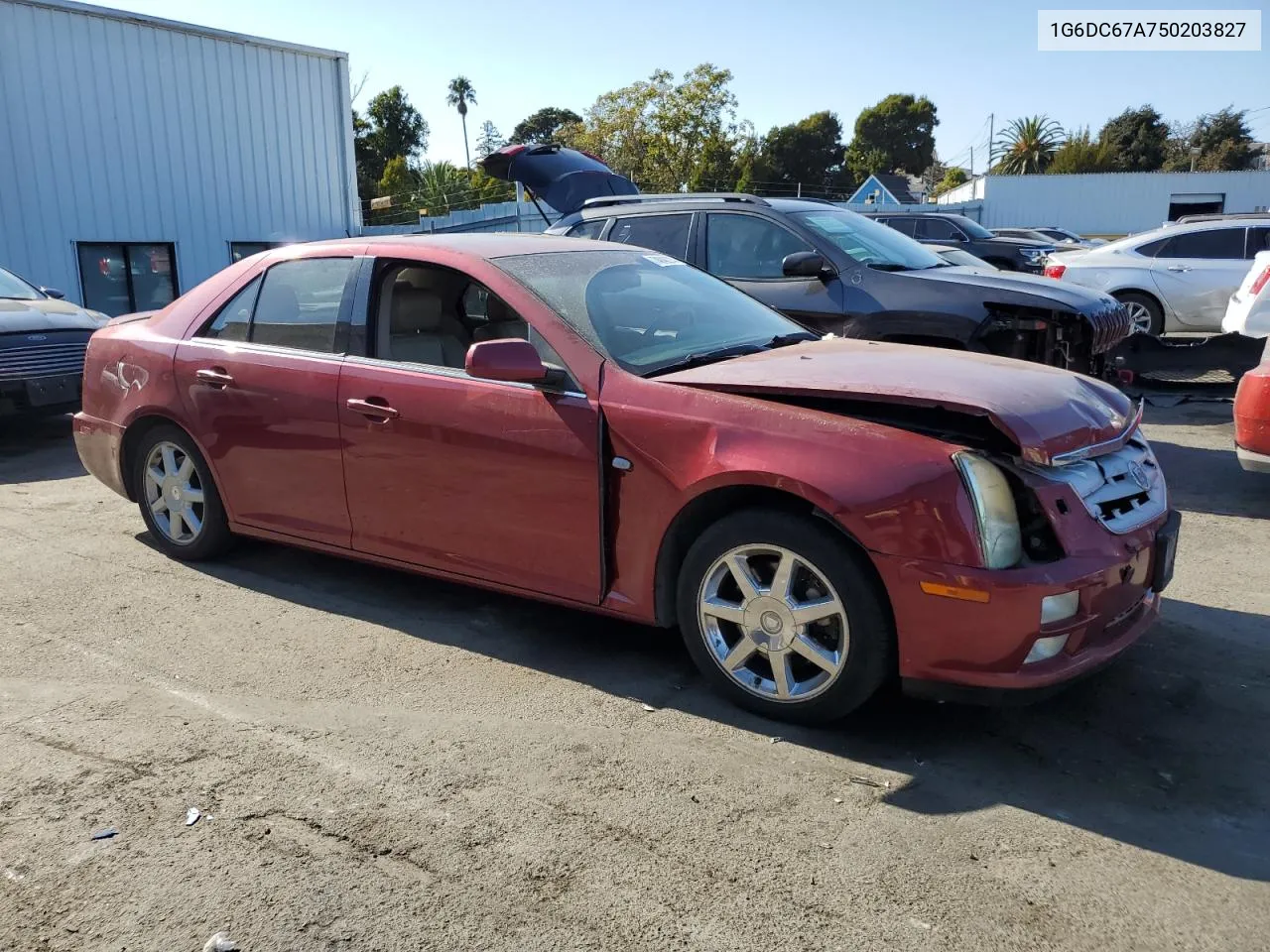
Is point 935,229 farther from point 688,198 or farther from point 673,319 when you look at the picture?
point 673,319

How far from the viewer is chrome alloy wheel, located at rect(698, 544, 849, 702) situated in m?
3.36

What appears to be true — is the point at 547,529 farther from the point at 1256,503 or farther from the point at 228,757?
the point at 1256,503

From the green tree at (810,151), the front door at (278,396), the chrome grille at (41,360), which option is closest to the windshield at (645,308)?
the front door at (278,396)

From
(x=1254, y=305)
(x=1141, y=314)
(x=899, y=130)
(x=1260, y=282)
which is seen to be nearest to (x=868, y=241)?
(x=1254, y=305)

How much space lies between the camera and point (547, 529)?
12.8ft

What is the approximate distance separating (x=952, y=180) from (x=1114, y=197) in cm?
2447

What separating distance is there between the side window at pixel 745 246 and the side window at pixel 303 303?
3.32m

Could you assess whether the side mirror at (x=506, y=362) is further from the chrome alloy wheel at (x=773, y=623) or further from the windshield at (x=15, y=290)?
the windshield at (x=15, y=290)

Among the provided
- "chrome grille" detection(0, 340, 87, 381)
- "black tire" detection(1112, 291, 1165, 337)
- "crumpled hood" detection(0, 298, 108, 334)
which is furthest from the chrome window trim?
"black tire" detection(1112, 291, 1165, 337)

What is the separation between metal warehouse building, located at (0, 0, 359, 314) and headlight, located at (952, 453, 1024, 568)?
1660 cm

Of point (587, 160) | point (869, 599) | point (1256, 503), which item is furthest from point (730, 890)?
point (587, 160)

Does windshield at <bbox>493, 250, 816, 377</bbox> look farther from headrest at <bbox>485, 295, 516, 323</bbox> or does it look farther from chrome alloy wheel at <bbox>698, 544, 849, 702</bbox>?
chrome alloy wheel at <bbox>698, 544, 849, 702</bbox>

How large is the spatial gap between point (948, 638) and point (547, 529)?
151cm

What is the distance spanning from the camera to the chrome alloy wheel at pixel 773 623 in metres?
3.36
